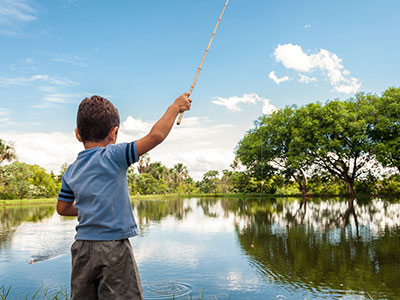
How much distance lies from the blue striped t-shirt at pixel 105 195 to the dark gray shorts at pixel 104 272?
4cm

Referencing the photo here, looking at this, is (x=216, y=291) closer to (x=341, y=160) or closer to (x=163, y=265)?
(x=163, y=265)

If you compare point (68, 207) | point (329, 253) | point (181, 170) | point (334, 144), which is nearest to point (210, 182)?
point (181, 170)

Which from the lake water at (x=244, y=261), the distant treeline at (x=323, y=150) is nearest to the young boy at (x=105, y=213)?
the lake water at (x=244, y=261)

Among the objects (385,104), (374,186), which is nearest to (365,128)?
(385,104)

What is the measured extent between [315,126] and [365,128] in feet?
13.0

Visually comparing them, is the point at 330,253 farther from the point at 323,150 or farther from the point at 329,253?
the point at 323,150

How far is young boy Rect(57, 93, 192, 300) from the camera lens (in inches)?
56.3

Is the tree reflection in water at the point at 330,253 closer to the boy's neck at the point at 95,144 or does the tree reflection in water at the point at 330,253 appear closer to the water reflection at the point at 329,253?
the water reflection at the point at 329,253

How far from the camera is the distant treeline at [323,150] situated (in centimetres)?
2858

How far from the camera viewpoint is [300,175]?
1415 inches

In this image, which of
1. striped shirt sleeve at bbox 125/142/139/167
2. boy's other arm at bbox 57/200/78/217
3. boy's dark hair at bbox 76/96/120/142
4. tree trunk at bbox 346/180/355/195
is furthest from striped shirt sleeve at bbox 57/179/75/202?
tree trunk at bbox 346/180/355/195

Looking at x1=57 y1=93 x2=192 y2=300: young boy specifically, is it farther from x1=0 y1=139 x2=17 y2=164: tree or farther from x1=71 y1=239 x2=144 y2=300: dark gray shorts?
x1=0 y1=139 x2=17 y2=164: tree

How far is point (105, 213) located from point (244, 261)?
775 centimetres

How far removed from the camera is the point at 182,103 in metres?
1.53
